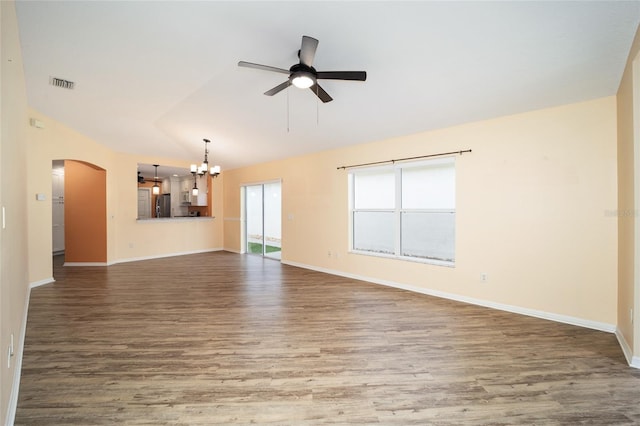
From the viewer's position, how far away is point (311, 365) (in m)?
2.40

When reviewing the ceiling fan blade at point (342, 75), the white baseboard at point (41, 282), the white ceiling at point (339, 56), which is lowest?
the white baseboard at point (41, 282)

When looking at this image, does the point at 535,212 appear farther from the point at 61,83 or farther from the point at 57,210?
the point at 57,210

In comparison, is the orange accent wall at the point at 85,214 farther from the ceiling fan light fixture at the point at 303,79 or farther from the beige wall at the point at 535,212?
the beige wall at the point at 535,212

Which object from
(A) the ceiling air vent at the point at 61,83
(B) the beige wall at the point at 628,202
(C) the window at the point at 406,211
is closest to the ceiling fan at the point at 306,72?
(B) the beige wall at the point at 628,202

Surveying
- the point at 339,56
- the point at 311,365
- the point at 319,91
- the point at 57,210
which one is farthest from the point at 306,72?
the point at 57,210

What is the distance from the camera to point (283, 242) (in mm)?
7090

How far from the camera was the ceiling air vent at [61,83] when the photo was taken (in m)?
3.72

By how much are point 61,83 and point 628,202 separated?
6.77 metres

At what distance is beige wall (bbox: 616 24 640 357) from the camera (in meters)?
2.33

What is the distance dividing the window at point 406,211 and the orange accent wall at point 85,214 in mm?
5952

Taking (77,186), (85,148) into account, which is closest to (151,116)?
(85,148)

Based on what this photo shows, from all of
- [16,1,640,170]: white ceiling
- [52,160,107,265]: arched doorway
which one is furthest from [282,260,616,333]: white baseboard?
[52,160,107,265]: arched doorway

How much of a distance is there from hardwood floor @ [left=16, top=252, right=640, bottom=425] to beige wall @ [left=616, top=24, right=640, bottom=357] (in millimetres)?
366

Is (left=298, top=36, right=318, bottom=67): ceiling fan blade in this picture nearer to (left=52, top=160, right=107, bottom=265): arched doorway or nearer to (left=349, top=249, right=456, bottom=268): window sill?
(left=349, top=249, right=456, bottom=268): window sill
